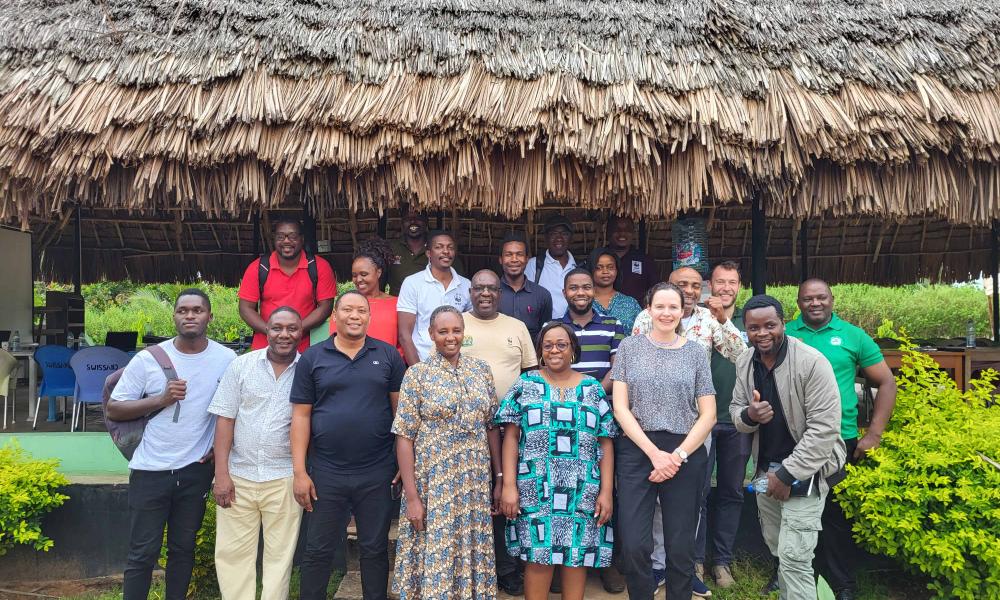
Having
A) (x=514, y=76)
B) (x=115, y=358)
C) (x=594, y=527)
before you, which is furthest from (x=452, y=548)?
(x=115, y=358)

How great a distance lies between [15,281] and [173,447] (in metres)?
6.90

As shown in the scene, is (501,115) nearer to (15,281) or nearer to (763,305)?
(763,305)

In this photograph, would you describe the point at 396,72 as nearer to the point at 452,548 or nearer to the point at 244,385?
the point at 244,385

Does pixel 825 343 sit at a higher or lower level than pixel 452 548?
higher

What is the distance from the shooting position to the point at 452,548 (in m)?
3.24

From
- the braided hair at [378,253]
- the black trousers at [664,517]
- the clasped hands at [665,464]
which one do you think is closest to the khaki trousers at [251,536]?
the braided hair at [378,253]

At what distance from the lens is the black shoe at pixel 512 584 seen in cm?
376

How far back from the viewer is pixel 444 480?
324cm

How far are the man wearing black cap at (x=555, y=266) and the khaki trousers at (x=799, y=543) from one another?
186cm

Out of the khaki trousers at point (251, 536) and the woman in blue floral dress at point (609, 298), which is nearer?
the khaki trousers at point (251, 536)

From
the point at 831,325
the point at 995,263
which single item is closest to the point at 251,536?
the point at 831,325

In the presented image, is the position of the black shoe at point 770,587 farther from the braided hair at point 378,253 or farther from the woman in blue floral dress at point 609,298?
the braided hair at point 378,253

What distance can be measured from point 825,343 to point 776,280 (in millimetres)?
4898

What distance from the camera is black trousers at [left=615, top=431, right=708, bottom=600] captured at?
3229 millimetres
